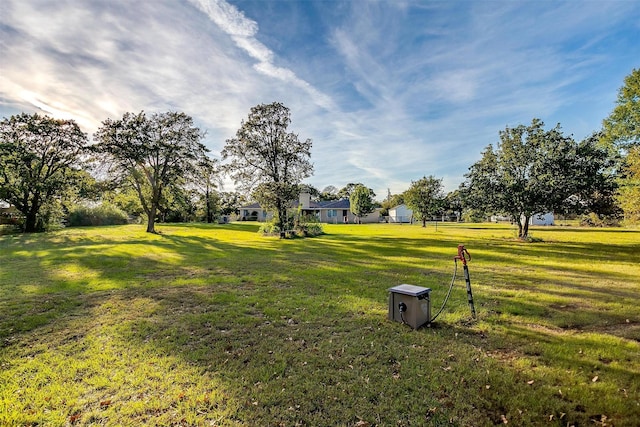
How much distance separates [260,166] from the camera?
2005 centimetres

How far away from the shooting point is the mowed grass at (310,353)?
106 inches

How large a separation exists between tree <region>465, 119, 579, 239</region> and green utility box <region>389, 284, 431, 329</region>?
15548 mm

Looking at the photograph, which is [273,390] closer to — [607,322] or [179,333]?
[179,333]

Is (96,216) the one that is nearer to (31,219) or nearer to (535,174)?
(31,219)

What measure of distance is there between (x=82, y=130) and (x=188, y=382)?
96.0 feet

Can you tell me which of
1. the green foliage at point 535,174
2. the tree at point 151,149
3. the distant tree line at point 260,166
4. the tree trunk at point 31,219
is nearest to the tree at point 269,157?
the distant tree line at point 260,166

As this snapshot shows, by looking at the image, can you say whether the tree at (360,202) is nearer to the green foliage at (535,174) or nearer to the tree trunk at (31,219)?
the green foliage at (535,174)

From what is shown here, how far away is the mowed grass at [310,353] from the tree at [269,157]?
12649 mm

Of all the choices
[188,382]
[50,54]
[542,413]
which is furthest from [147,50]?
[542,413]

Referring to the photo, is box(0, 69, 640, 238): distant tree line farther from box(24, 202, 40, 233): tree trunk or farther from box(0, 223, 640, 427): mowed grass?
box(0, 223, 640, 427): mowed grass

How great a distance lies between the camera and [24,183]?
21.3 m

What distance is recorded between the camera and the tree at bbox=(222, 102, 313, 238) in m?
19.4

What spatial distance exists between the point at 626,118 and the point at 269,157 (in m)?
20.4

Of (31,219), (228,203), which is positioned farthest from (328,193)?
(31,219)
